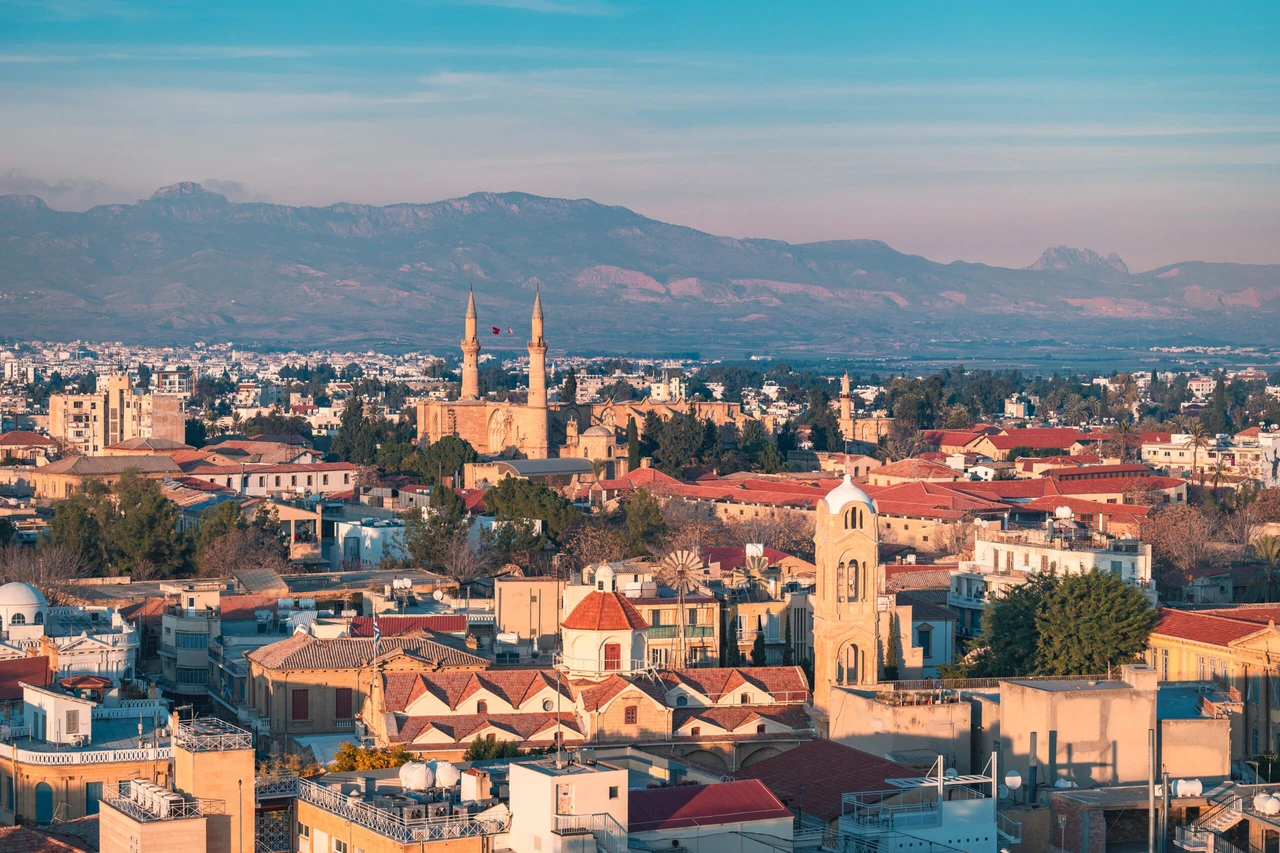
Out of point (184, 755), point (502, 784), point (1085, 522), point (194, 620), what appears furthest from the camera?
point (1085, 522)

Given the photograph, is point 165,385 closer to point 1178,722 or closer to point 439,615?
point 439,615

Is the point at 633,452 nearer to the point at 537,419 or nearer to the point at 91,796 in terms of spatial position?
the point at 537,419

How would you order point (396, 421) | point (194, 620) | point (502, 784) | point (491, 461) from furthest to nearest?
point (396, 421), point (491, 461), point (194, 620), point (502, 784)

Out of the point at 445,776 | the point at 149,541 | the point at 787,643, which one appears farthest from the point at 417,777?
the point at 149,541

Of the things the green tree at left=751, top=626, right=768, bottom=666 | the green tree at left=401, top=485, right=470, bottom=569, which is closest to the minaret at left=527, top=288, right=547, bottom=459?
the green tree at left=401, top=485, right=470, bottom=569

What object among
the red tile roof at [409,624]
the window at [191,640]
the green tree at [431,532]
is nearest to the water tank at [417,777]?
the red tile roof at [409,624]

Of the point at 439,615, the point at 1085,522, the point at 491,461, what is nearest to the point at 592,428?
the point at 491,461
